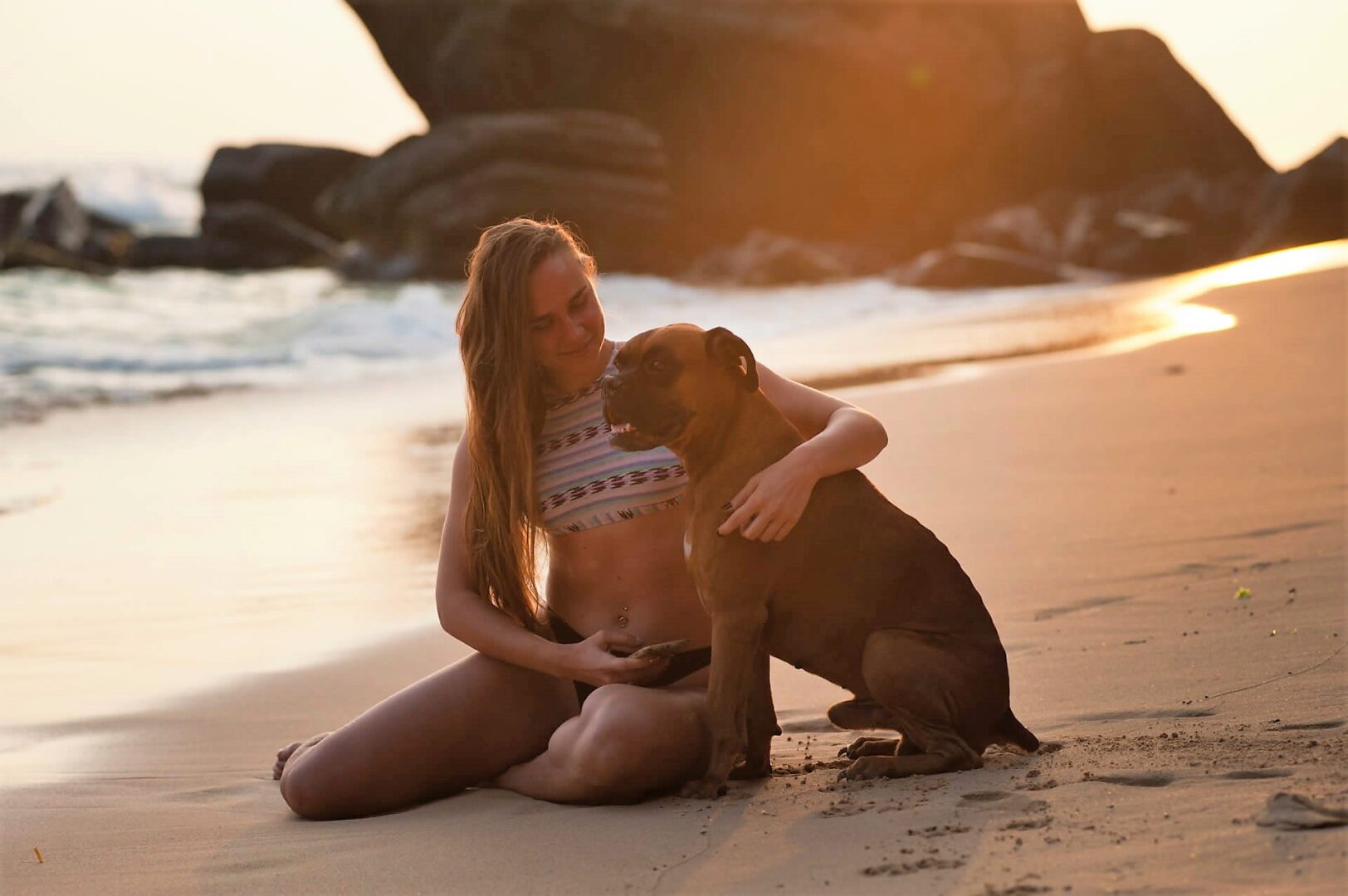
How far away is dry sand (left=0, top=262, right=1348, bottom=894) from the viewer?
9.36ft

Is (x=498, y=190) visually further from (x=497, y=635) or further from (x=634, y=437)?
(x=634, y=437)

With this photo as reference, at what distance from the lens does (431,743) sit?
3.89 metres

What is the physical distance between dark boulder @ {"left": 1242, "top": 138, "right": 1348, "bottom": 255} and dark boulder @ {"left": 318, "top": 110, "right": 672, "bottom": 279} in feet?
57.0

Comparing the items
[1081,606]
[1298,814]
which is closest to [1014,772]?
[1298,814]

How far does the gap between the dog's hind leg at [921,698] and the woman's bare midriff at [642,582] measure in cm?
62

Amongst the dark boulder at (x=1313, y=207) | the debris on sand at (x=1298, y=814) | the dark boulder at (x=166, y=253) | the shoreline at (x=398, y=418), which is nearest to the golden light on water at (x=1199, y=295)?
the shoreline at (x=398, y=418)

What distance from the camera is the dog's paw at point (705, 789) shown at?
3.63 meters

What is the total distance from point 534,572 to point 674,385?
83 centimetres

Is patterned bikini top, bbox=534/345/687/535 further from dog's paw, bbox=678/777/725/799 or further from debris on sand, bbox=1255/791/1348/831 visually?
debris on sand, bbox=1255/791/1348/831

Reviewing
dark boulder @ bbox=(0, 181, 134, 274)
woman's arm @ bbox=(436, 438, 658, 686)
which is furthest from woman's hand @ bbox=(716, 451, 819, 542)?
dark boulder @ bbox=(0, 181, 134, 274)

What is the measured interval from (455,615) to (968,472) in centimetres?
459

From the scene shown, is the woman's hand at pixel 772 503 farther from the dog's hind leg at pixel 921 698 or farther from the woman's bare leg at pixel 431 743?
the woman's bare leg at pixel 431 743

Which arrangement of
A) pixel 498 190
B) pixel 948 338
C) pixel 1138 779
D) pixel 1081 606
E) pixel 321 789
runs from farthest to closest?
pixel 498 190 → pixel 948 338 → pixel 1081 606 → pixel 321 789 → pixel 1138 779

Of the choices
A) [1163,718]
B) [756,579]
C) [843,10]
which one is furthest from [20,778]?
[843,10]
